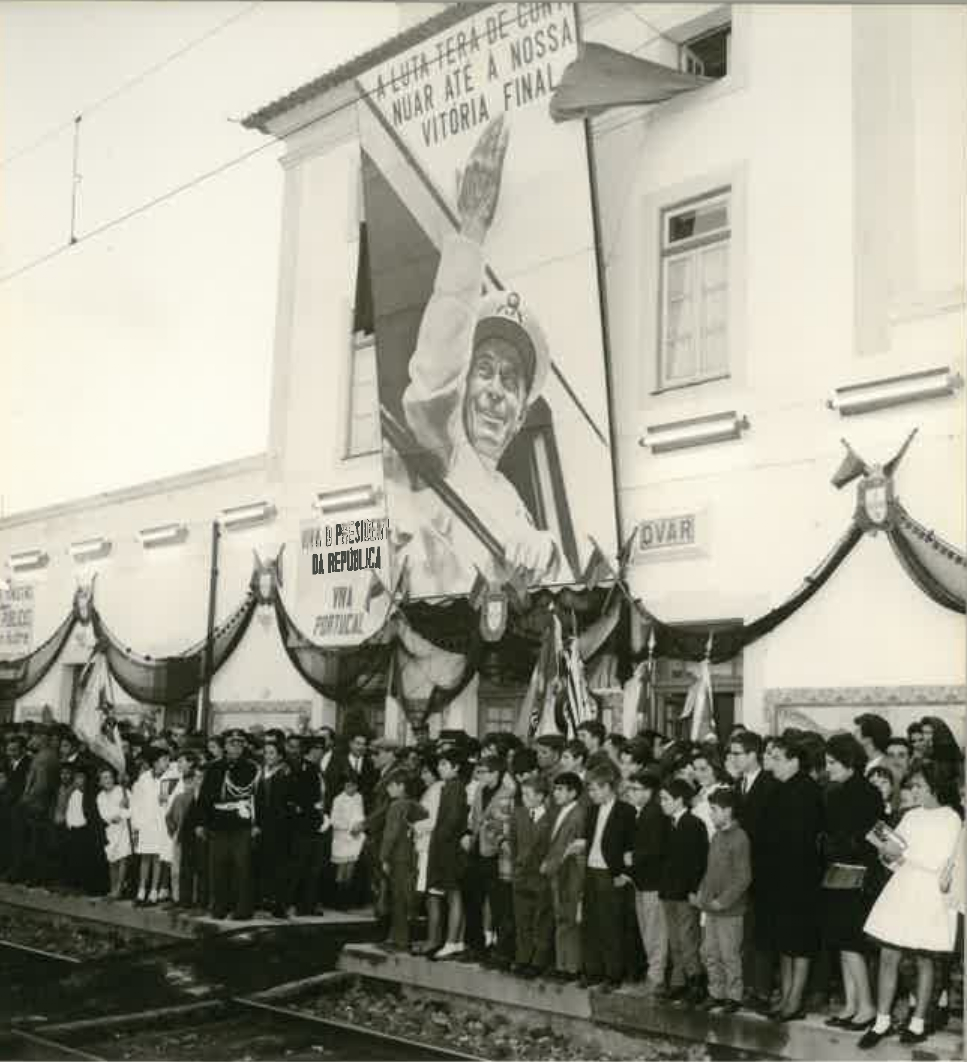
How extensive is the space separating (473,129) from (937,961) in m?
7.10

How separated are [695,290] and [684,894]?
4991mm

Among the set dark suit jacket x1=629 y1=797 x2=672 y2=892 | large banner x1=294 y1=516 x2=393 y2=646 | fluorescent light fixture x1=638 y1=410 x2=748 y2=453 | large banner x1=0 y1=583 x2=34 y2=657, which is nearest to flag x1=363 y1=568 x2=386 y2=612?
large banner x1=294 y1=516 x2=393 y2=646

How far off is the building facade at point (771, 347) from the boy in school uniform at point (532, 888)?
216 centimetres

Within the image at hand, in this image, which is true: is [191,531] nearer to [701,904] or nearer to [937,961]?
[701,904]

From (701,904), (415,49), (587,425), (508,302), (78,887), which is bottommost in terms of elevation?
(78,887)

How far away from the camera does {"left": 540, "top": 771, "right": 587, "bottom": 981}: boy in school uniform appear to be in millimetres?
6684

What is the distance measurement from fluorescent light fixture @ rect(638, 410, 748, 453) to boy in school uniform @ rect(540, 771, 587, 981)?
3091 mm

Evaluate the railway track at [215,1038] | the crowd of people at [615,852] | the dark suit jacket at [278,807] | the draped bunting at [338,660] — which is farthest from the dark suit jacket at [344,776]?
the railway track at [215,1038]

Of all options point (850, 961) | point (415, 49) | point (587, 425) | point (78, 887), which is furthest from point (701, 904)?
point (415, 49)

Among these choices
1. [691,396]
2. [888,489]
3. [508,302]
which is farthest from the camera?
[508,302]

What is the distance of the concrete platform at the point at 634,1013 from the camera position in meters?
5.37

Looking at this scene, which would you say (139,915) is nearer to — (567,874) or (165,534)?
(165,534)

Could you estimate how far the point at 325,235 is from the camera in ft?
39.0

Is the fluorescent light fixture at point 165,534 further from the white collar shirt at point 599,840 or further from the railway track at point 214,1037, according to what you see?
the white collar shirt at point 599,840
